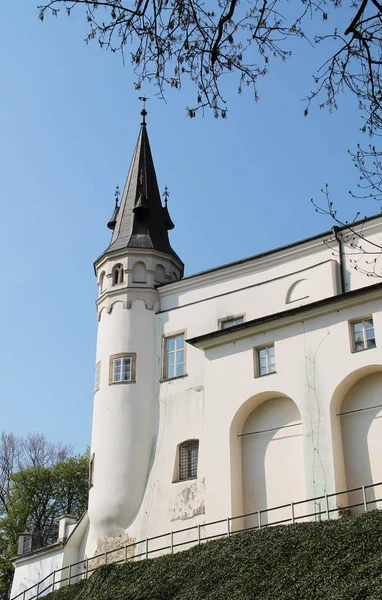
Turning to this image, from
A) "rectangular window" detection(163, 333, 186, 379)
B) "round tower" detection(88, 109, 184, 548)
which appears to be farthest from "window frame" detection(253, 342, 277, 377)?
"round tower" detection(88, 109, 184, 548)

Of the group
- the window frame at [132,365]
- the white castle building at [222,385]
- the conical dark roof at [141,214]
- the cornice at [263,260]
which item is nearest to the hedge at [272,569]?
the white castle building at [222,385]

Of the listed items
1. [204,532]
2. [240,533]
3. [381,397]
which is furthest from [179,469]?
[381,397]

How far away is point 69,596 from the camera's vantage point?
28.8 m

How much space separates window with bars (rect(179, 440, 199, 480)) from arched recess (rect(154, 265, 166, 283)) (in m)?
7.42

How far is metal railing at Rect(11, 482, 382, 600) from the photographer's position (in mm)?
24922

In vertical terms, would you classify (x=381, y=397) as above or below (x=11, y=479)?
below

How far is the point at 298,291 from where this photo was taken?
3102 cm

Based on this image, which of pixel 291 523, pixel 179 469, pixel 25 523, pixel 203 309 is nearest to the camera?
pixel 291 523

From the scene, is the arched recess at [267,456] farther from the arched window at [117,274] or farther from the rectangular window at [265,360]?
the arched window at [117,274]

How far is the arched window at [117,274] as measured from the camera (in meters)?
35.2

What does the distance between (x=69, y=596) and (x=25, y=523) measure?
22062 millimetres

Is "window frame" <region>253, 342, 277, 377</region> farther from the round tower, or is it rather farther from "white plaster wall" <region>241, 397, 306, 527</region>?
the round tower

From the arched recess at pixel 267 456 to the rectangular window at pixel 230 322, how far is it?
170 inches

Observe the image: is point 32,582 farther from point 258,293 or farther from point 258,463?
point 258,293
